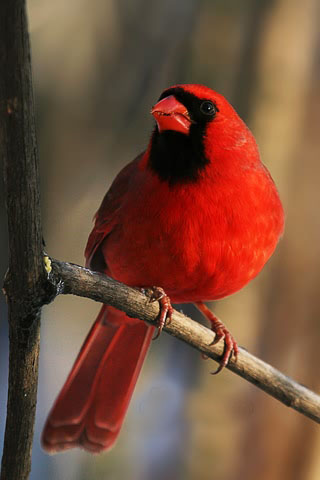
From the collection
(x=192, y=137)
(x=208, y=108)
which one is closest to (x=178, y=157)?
(x=192, y=137)

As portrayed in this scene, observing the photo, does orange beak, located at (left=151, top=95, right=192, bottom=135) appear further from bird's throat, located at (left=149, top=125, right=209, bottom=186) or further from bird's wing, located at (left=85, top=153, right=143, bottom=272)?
bird's wing, located at (left=85, top=153, right=143, bottom=272)

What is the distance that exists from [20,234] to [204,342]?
88 cm

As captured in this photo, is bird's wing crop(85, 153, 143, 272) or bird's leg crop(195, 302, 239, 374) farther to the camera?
bird's wing crop(85, 153, 143, 272)

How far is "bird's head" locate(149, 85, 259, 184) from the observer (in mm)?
2096

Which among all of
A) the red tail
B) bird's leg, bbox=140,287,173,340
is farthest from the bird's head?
the red tail

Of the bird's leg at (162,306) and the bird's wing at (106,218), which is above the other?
the bird's wing at (106,218)

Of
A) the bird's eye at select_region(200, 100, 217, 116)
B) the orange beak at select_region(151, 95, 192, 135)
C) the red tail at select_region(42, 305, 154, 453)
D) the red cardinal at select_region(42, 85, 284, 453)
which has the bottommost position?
the red tail at select_region(42, 305, 154, 453)

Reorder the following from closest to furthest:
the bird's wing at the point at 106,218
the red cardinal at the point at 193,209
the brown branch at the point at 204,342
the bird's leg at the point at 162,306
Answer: the brown branch at the point at 204,342
the bird's leg at the point at 162,306
the red cardinal at the point at 193,209
the bird's wing at the point at 106,218

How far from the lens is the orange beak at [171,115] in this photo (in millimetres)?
A: 2021

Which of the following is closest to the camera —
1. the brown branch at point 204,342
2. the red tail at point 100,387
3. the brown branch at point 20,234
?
the brown branch at point 20,234

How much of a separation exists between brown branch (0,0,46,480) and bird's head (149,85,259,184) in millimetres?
824

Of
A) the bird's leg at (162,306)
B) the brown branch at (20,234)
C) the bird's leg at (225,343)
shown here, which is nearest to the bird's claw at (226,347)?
the bird's leg at (225,343)

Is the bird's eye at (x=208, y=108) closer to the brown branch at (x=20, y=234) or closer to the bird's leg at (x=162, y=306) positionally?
the bird's leg at (x=162, y=306)

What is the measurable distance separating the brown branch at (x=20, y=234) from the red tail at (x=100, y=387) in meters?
1.06
